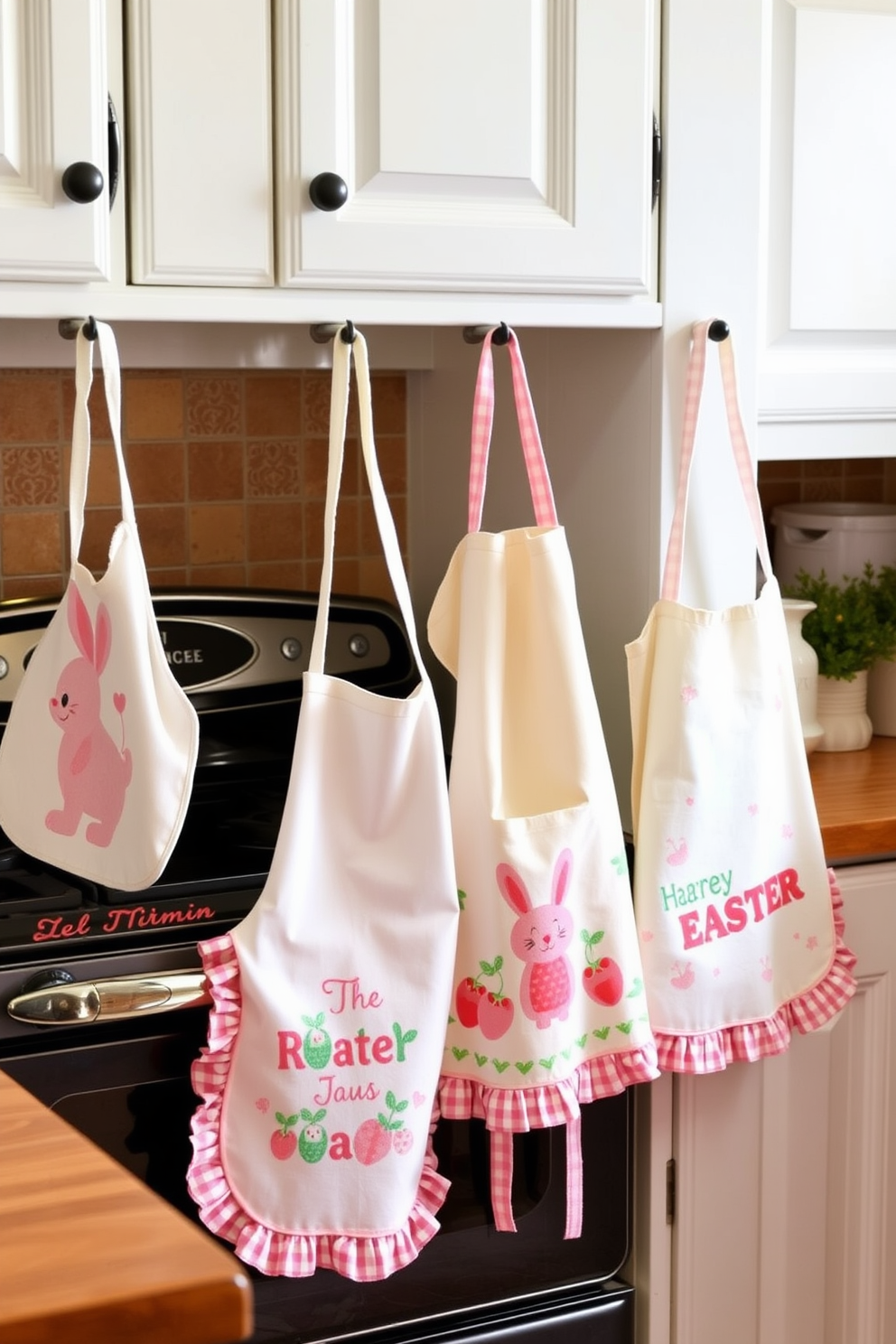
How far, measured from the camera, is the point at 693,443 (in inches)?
56.0

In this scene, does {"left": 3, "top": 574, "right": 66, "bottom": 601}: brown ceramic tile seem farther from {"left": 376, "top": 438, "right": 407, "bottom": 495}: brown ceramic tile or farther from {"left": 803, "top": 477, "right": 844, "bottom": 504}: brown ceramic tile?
{"left": 803, "top": 477, "right": 844, "bottom": 504}: brown ceramic tile

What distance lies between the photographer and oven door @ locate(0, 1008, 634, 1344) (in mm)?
1260

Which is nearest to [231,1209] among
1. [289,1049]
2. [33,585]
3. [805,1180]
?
[289,1049]

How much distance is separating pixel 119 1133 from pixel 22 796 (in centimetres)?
28

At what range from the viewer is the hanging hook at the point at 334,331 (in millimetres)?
1281

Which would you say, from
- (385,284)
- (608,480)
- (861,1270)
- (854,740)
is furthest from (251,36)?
(861,1270)

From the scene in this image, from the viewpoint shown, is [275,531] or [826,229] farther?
[275,531]

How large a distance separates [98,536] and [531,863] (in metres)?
0.67

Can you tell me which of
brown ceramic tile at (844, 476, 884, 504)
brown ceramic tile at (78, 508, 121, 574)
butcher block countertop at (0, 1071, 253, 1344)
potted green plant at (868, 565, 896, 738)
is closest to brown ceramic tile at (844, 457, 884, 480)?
brown ceramic tile at (844, 476, 884, 504)

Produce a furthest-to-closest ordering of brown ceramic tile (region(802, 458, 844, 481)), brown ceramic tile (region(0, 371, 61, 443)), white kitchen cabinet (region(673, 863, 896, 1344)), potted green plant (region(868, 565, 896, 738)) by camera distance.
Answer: brown ceramic tile (region(802, 458, 844, 481)), potted green plant (region(868, 565, 896, 738)), brown ceramic tile (region(0, 371, 61, 443)), white kitchen cabinet (region(673, 863, 896, 1344))

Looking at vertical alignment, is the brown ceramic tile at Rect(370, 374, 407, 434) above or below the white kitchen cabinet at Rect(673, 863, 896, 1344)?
above

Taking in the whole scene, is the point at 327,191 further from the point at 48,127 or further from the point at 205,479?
the point at 205,479

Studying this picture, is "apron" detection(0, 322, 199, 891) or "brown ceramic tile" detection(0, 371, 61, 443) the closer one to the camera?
"apron" detection(0, 322, 199, 891)

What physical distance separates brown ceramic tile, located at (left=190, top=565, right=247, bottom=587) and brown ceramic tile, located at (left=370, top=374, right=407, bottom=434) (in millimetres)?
229
